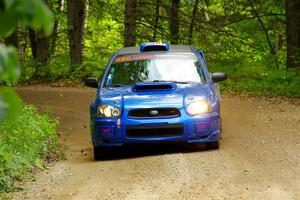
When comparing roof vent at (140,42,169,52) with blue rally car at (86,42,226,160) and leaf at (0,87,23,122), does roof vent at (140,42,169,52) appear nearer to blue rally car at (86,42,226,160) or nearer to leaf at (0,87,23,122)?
blue rally car at (86,42,226,160)

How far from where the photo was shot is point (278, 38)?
1443 inches

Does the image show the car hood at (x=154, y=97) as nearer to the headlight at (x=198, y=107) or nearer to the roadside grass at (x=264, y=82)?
the headlight at (x=198, y=107)

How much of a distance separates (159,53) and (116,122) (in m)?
2.03

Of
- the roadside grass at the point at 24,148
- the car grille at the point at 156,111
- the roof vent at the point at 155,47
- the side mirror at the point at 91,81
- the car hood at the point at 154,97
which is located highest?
the roof vent at the point at 155,47

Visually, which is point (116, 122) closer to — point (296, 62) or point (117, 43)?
point (296, 62)

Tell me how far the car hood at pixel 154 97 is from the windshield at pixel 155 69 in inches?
14.5

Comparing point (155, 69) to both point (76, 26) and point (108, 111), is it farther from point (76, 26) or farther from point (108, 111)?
point (76, 26)

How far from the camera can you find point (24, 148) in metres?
8.05

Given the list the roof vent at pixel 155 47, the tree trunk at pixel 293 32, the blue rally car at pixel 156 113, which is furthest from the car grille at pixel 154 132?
the tree trunk at pixel 293 32

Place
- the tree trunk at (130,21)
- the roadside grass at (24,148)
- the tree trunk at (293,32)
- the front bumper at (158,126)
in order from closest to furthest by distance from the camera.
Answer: the roadside grass at (24,148)
the front bumper at (158,126)
the tree trunk at (293,32)
the tree trunk at (130,21)

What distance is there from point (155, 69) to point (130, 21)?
1120cm

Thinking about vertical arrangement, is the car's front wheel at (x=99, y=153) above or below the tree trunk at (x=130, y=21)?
below

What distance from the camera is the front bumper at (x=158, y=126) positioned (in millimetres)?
8773

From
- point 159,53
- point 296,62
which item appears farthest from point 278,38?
point 159,53
